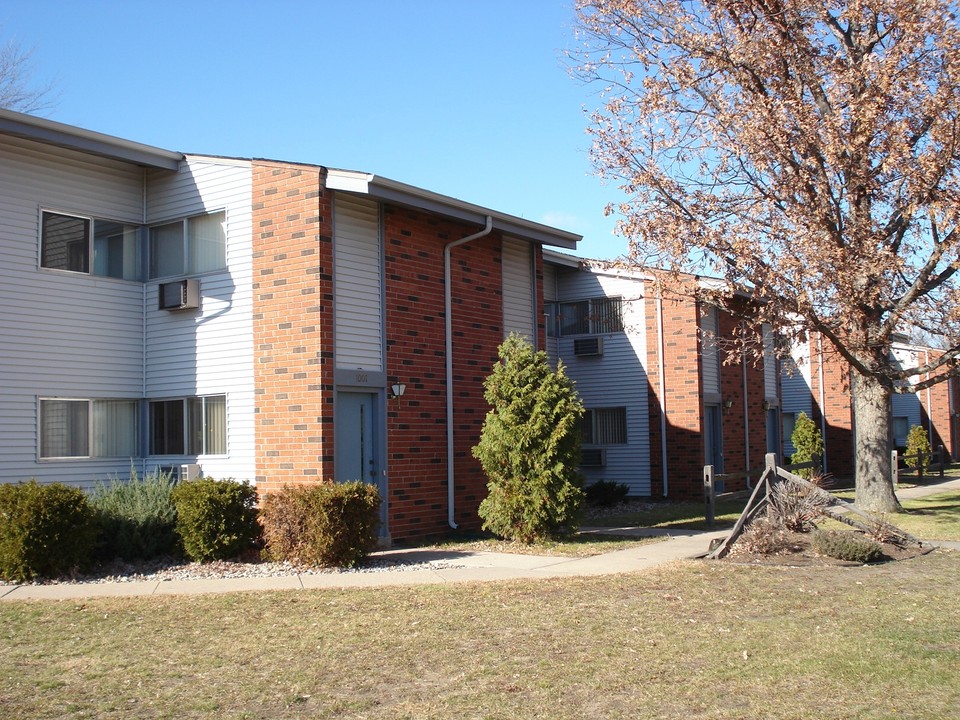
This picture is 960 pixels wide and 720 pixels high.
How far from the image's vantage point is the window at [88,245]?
14688 millimetres

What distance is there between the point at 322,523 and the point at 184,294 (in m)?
5.03

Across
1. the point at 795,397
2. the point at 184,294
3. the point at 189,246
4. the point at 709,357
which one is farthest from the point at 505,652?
the point at 795,397

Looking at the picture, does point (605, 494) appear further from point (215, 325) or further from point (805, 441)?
point (215, 325)

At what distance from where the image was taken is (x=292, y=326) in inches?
541

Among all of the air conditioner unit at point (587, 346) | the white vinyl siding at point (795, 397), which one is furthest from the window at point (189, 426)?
the white vinyl siding at point (795, 397)

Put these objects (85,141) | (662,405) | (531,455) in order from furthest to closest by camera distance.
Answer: (662,405), (85,141), (531,455)

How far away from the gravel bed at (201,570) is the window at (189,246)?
4.82 meters

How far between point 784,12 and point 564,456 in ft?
27.9

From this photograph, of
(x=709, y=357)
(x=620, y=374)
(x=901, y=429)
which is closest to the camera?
(x=709, y=357)

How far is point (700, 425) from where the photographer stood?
73.3ft

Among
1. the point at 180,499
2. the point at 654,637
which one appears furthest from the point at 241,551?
the point at 654,637

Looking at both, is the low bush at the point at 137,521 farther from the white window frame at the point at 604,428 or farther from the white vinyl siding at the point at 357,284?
the white window frame at the point at 604,428

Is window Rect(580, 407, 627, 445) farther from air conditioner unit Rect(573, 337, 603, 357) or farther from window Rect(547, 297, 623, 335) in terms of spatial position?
window Rect(547, 297, 623, 335)

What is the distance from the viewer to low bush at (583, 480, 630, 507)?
21.4 metres
